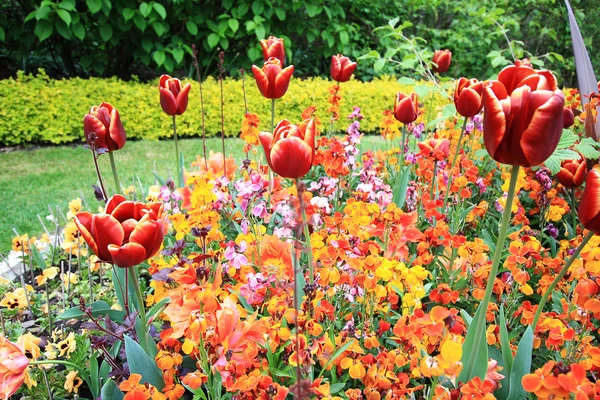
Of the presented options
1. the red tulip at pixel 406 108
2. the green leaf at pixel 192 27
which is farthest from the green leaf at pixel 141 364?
the green leaf at pixel 192 27

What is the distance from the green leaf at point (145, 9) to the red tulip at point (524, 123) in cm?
587

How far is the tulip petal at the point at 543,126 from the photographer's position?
0.87 meters

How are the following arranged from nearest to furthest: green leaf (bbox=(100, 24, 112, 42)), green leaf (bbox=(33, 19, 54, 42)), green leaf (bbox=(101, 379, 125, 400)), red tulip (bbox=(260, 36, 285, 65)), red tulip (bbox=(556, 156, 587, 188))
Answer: green leaf (bbox=(101, 379, 125, 400)) < red tulip (bbox=(556, 156, 587, 188)) < red tulip (bbox=(260, 36, 285, 65)) < green leaf (bbox=(33, 19, 54, 42)) < green leaf (bbox=(100, 24, 112, 42))

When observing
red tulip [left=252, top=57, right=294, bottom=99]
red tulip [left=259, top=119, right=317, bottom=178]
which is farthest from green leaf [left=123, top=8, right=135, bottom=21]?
red tulip [left=259, top=119, right=317, bottom=178]

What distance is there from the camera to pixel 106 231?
109 centimetres

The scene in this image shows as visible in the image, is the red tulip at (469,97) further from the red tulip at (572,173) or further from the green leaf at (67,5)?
the green leaf at (67,5)

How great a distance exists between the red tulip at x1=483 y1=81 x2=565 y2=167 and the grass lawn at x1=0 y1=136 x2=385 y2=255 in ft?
10.1

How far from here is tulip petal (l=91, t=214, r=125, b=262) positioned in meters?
1.08

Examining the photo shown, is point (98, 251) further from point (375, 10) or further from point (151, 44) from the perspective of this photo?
point (375, 10)

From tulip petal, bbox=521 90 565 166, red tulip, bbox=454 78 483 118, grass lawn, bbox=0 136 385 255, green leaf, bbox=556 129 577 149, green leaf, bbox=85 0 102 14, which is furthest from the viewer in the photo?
green leaf, bbox=85 0 102 14

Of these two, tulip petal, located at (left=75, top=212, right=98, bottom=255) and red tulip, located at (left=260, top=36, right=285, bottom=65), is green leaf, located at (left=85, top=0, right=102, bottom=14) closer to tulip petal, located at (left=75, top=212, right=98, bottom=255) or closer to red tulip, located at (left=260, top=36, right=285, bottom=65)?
red tulip, located at (left=260, top=36, right=285, bottom=65)

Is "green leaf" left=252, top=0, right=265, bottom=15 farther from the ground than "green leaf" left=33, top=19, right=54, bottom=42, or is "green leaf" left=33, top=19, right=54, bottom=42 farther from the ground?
"green leaf" left=252, top=0, right=265, bottom=15

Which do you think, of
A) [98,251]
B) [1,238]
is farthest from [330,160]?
[1,238]

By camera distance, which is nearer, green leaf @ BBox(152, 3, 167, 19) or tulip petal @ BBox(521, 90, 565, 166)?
tulip petal @ BBox(521, 90, 565, 166)
